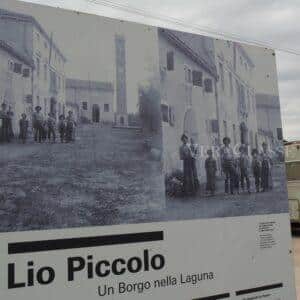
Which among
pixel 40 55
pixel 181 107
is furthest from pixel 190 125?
pixel 40 55

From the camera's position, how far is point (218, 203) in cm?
322

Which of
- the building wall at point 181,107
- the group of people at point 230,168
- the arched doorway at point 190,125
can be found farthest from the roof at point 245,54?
the arched doorway at point 190,125

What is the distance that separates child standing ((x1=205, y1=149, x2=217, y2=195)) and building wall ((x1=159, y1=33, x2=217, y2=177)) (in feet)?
0.15

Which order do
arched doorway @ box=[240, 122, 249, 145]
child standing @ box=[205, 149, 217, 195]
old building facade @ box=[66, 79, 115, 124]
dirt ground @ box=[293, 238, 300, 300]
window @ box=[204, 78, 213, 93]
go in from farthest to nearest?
dirt ground @ box=[293, 238, 300, 300] < arched doorway @ box=[240, 122, 249, 145] < window @ box=[204, 78, 213, 93] < child standing @ box=[205, 149, 217, 195] < old building facade @ box=[66, 79, 115, 124]

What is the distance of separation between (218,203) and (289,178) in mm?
10117

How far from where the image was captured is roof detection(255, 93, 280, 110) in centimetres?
361

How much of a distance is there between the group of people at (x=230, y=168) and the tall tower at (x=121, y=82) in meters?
0.48

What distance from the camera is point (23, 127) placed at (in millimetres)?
2561

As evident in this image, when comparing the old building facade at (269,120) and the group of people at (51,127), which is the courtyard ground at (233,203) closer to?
the old building facade at (269,120)

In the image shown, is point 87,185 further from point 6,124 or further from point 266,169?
point 266,169

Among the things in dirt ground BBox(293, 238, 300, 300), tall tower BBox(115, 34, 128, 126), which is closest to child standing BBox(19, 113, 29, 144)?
tall tower BBox(115, 34, 128, 126)

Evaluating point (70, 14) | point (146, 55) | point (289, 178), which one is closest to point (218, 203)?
point (146, 55)

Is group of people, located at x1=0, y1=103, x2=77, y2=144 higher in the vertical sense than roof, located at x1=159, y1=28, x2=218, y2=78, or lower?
lower

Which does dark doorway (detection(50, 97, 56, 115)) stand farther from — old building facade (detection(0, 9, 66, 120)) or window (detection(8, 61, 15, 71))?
window (detection(8, 61, 15, 71))
